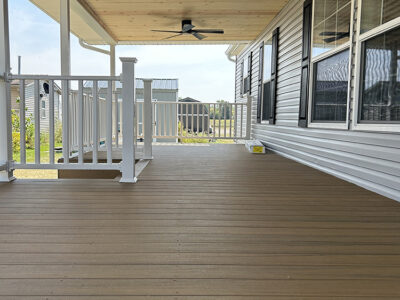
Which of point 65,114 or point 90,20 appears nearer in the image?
point 65,114

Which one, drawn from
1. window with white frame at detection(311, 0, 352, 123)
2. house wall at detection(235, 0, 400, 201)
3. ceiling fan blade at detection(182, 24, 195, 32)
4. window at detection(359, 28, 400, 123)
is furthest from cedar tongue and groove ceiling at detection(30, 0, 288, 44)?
window at detection(359, 28, 400, 123)

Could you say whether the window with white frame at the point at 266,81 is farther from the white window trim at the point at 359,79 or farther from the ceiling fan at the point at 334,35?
the white window trim at the point at 359,79

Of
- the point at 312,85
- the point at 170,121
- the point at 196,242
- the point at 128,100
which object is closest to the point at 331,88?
the point at 312,85

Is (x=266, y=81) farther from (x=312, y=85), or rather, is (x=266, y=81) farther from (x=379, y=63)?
(x=379, y=63)

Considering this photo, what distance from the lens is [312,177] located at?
3.23 metres

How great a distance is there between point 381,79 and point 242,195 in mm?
1496

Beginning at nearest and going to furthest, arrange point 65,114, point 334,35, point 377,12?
point 377,12
point 65,114
point 334,35

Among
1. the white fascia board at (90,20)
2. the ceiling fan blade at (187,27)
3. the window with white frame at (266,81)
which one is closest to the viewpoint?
the white fascia board at (90,20)

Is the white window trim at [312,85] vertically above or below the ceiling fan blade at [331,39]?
below

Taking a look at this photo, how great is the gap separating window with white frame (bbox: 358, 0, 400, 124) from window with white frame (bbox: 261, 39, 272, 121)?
134 inches

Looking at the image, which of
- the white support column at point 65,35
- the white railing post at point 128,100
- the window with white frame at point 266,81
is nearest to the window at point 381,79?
the white railing post at point 128,100

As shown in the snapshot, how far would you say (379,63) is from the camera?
2.56 m

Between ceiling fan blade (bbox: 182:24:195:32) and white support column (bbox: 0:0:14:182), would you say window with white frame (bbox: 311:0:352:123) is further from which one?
white support column (bbox: 0:0:14:182)

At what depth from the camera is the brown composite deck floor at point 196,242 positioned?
1.09m
